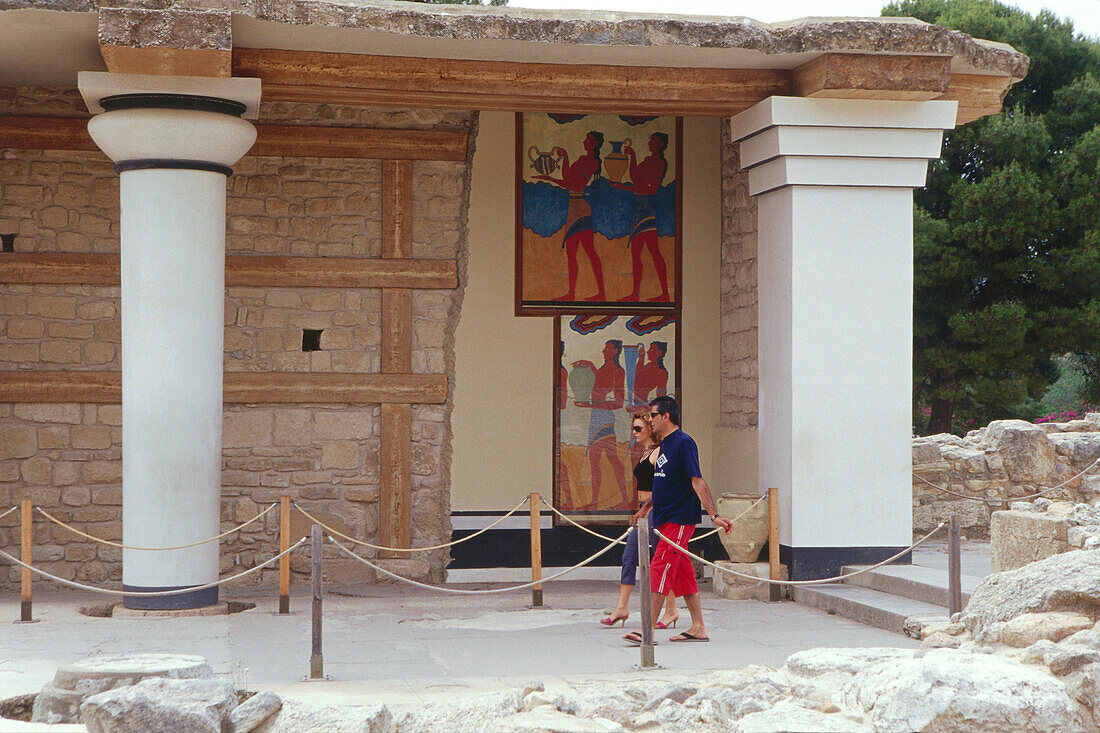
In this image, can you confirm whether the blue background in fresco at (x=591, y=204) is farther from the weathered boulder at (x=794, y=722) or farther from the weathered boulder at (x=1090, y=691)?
the weathered boulder at (x=1090, y=691)

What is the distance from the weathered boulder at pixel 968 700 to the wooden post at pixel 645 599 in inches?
56.1

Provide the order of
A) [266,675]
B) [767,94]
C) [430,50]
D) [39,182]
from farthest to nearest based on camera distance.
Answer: [39,182] → [767,94] → [430,50] → [266,675]

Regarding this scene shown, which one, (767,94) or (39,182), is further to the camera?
(39,182)

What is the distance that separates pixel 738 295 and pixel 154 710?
6.25 m

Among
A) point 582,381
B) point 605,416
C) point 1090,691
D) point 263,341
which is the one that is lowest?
point 1090,691

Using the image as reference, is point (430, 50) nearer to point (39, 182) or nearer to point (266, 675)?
point (39, 182)

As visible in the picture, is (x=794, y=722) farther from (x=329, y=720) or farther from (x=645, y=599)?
(x=329, y=720)

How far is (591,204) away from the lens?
9750 mm

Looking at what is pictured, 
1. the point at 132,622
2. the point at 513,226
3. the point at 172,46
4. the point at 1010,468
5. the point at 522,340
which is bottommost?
the point at 132,622

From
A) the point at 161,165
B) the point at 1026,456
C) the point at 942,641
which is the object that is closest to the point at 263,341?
the point at 161,165

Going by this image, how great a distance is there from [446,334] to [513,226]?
103cm

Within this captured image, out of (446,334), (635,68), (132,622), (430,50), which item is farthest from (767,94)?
(132,622)

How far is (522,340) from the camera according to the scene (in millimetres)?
9727

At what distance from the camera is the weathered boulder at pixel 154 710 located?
4.37 meters
